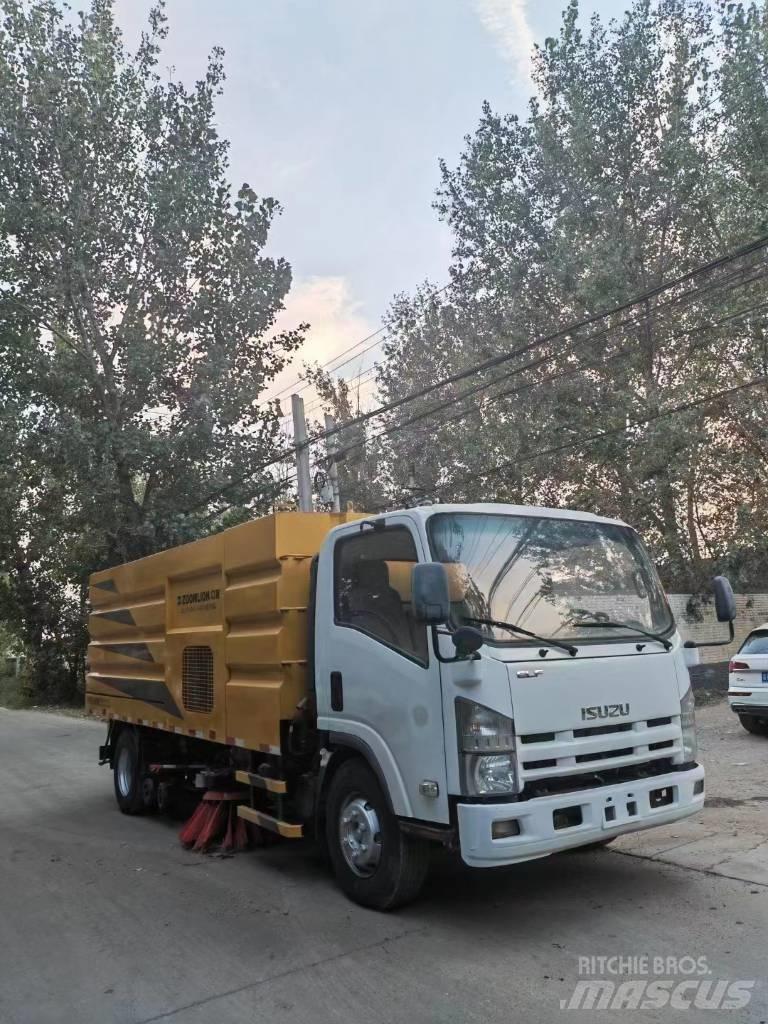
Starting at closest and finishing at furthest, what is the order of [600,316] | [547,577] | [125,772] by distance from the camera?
[547,577] < [125,772] < [600,316]

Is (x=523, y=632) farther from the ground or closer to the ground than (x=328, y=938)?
farther from the ground

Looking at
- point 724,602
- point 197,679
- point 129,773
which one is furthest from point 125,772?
point 724,602

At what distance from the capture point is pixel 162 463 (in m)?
19.1

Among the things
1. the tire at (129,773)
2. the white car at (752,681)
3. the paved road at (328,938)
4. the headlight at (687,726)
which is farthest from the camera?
the white car at (752,681)

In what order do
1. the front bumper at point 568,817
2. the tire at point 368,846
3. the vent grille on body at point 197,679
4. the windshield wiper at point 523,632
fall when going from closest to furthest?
the front bumper at point 568,817 < the windshield wiper at point 523,632 < the tire at point 368,846 < the vent grille on body at point 197,679

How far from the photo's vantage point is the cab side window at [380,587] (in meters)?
5.26

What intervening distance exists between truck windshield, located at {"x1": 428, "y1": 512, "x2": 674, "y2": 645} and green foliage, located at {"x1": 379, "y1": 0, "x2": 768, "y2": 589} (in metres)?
10.6

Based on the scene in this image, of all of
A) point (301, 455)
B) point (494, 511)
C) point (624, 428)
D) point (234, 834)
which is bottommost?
point (234, 834)

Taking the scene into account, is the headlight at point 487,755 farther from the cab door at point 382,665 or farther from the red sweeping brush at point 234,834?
the red sweeping brush at point 234,834

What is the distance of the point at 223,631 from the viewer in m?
7.11

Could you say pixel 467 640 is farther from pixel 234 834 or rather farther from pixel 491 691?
pixel 234 834

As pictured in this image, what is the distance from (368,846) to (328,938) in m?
0.60

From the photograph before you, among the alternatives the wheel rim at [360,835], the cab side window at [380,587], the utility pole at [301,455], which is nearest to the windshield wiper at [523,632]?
the cab side window at [380,587]

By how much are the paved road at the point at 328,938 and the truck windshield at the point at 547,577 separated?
65.7 inches
